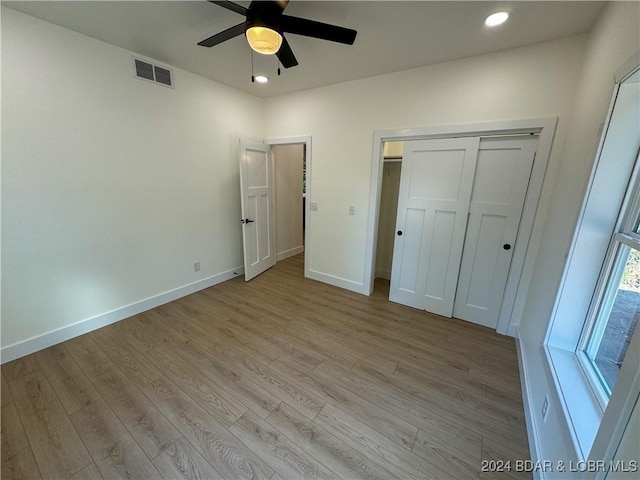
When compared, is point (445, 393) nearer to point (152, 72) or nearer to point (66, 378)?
point (66, 378)

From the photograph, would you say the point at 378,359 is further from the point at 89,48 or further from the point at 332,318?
the point at 89,48

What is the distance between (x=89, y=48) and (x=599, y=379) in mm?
4132

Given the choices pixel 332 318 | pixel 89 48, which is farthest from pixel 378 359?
pixel 89 48

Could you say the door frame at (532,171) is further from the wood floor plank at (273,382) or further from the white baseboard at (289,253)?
the white baseboard at (289,253)

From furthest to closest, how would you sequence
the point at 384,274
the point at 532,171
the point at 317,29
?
1. the point at 384,274
2. the point at 532,171
3. the point at 317,29

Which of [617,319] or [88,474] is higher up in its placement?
[617,319]

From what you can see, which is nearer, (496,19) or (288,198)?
(496,19)

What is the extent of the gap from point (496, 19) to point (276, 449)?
313 cm

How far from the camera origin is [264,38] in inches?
57.2

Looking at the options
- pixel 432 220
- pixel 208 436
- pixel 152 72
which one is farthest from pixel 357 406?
pixel 152 72

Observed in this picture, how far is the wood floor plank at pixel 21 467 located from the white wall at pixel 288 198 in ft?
11.2

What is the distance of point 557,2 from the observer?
5.02ft

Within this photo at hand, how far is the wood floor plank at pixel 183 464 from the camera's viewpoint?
1254 millimetres

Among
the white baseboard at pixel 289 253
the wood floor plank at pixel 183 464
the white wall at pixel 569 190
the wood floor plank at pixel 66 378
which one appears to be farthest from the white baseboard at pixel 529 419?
the white baseboard at pixel 289 253
